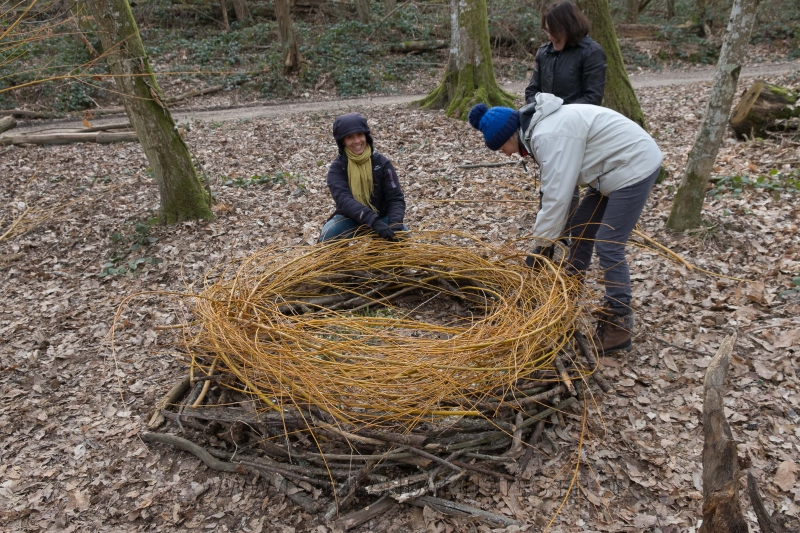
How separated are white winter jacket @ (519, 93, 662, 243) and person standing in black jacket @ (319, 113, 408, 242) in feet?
4.37

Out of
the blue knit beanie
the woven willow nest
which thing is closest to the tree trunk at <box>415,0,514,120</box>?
the blue knit beanie

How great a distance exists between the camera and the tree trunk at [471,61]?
7.45 metres

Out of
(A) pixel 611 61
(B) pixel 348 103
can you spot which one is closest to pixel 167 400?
(A) pixel 611 61

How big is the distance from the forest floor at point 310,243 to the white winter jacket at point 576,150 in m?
1.09

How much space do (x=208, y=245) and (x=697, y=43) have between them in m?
14.0

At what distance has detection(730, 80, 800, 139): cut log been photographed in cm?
557

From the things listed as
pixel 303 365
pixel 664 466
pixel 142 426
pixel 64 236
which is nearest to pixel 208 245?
pixel 64 236

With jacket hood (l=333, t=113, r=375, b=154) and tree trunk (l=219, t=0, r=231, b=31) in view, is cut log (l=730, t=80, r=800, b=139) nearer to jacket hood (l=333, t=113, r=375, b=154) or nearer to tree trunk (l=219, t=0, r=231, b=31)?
jacket hood (l=333, t=113, r=375, b=154)

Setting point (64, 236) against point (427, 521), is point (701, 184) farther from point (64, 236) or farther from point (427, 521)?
point (64, 236)

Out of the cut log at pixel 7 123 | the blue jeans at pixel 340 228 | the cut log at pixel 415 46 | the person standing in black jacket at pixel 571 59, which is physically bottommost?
the blue jeans at pixel 340 228

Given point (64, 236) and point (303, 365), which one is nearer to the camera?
point (303, 365)

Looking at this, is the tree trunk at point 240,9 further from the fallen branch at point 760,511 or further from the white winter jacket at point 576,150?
the fallen branch at point 760,511

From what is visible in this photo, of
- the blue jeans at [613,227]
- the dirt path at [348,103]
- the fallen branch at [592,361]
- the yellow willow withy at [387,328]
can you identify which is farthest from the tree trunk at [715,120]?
the dirt path at [348,103]

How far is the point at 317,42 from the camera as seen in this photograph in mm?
13578
